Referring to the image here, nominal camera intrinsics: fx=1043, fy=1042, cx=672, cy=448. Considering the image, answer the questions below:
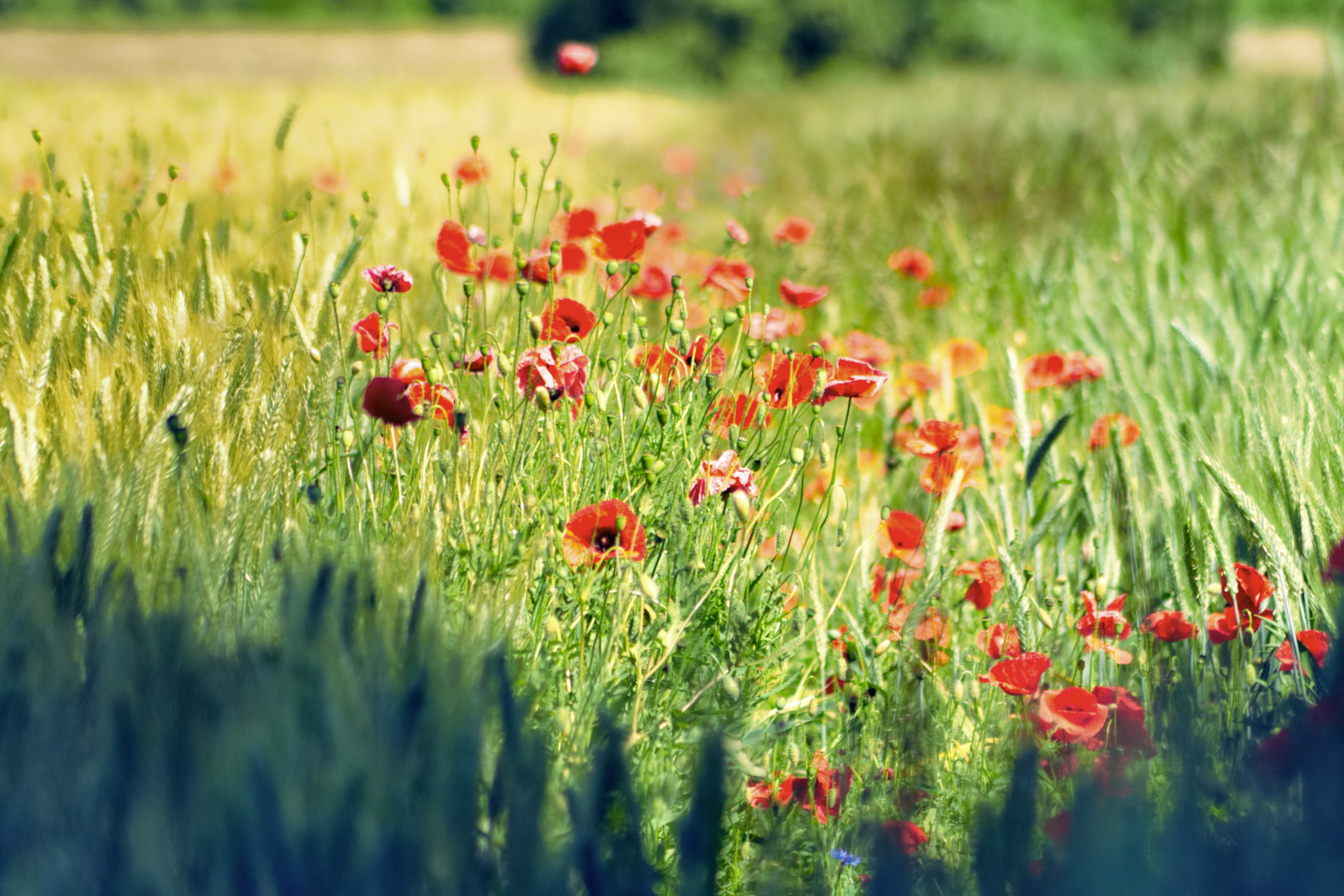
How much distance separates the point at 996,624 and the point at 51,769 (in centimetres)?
104

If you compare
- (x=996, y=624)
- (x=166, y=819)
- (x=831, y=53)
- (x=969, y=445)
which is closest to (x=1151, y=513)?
(x=969, y=445)

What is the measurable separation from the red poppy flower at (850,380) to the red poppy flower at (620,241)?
1.03 ft

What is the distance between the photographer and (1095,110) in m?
5.87

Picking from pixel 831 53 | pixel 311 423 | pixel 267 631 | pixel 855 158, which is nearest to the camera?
pixel 267 631

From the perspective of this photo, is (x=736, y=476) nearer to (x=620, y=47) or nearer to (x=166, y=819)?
(x=166, y=819)

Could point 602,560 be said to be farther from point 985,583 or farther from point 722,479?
point 985,583

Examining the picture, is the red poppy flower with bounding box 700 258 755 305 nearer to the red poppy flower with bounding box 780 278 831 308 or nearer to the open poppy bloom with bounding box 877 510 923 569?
the red poppy flower with bounding box 780 278 831 308

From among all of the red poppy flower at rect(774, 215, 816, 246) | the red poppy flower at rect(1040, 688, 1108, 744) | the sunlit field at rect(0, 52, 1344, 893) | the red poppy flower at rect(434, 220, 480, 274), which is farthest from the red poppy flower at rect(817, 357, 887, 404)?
the red poppy flower at rect(774, 215, 816, 246)

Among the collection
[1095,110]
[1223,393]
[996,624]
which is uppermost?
[1095,110]

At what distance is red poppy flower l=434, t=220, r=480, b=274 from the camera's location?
140 centimetres

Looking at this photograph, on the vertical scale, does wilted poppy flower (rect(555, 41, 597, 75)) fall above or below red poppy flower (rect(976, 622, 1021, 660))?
above

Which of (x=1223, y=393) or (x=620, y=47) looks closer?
(x=1223, y=393)

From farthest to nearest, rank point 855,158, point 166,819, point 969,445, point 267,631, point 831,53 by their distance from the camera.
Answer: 1. point 831,53
2. point 855,158
3. point 969,445
4. point 267,631
5. point 166,819

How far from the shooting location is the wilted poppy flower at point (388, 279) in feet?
4.47
